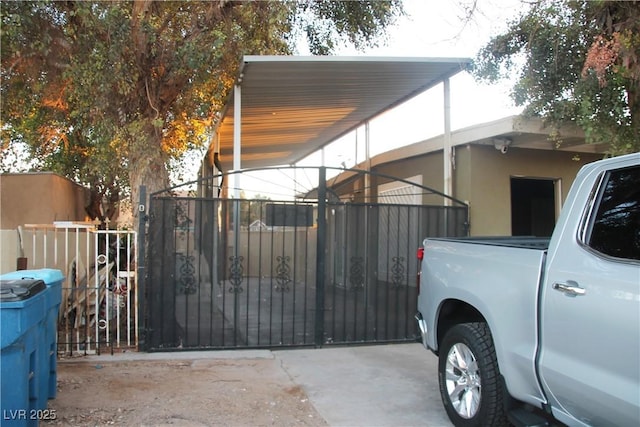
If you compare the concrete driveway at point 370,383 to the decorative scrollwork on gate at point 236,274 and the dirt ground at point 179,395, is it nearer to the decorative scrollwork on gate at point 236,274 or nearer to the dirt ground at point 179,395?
the dirt ground at point 179,395

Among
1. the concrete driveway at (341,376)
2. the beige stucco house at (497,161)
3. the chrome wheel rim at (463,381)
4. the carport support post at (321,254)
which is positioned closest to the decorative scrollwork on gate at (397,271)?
the concrete driveway at (341,376)

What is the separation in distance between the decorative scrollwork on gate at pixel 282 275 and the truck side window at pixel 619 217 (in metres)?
4.47

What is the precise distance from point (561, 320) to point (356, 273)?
426 centimetres

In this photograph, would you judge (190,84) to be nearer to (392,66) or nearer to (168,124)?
(168,124)

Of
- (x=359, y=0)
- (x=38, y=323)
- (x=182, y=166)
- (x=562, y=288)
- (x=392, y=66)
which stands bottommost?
(x=38, y=323)

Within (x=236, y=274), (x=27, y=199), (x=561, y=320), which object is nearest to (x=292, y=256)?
(x=236, y=274)

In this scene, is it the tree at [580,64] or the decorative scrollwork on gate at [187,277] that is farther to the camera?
the decorative scrollwork on gate at [187,277]

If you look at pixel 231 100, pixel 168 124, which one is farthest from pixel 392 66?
pixel 168 124

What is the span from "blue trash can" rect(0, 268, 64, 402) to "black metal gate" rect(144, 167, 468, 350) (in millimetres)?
1758

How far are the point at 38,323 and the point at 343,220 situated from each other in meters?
4.22

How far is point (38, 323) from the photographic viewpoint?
3.94 metres

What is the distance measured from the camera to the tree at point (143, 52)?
7992 mm

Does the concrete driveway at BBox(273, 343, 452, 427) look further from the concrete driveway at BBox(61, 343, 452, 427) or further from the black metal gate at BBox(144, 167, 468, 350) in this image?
the black metal gate at BBox(144, 167, 468, 350)

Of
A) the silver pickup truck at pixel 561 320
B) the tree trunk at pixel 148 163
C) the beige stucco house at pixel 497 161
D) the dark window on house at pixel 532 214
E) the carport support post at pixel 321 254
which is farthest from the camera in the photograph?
the dark window on house at pixel 532 214
